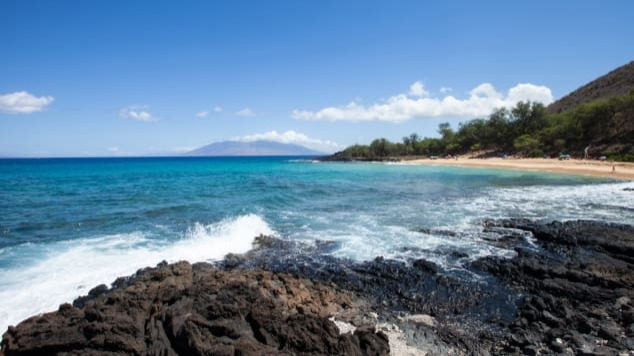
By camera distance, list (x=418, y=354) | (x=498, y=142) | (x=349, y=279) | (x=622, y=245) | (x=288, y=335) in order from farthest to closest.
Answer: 1. (x=498, y=142)
2. (x=622, y=245)
3. (x=349, y=279)
4. (x=418, y=354)
5. (x=288, y=335)

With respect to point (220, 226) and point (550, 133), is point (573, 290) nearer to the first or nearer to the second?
point (220, 226)

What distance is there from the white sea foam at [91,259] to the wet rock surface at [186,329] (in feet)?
10.8

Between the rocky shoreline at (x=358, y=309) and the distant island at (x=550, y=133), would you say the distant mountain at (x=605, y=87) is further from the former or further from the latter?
the rocky shoreline at (x=358, y=309)

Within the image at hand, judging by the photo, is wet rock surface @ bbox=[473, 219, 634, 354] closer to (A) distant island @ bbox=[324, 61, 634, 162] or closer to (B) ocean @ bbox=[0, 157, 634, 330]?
(B) ocean @ bbox=[0, 157, 634, 330]

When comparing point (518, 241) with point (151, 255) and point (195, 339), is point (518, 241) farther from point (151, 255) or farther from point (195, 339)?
point (151, 255)

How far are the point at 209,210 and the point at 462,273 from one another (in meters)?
16.4

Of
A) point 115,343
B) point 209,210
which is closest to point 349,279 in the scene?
point 115,343

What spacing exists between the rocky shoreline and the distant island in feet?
194

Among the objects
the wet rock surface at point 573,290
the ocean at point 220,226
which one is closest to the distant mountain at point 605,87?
the ocean at point 220,226

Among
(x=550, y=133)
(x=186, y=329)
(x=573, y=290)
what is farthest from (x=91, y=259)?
(x=550, y=133)

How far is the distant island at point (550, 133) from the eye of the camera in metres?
64.3

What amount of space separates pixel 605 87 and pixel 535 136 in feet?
153

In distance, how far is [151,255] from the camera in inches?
509

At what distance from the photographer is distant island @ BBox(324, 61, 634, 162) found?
64312mm
